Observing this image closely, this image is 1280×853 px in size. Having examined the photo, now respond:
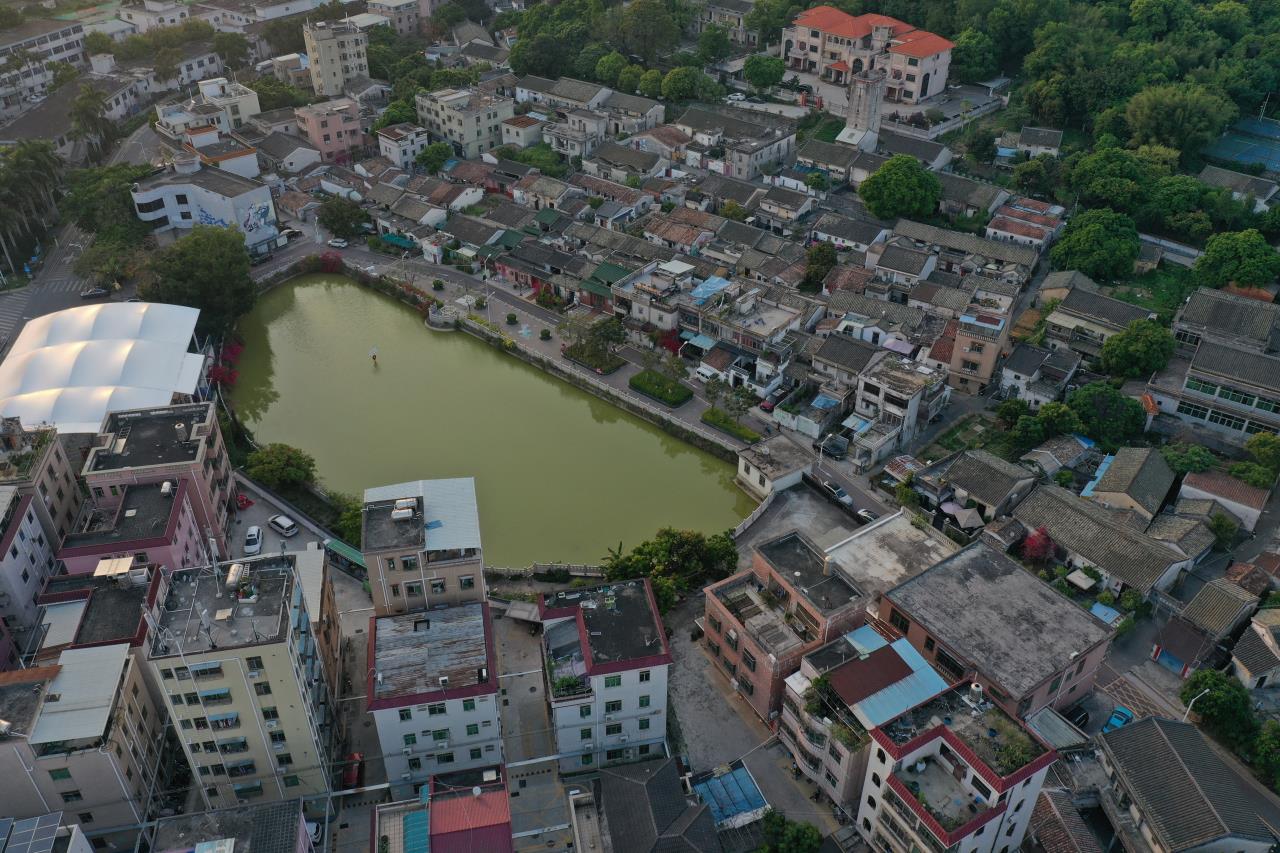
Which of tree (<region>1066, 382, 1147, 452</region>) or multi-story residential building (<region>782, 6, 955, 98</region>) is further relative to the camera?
multi-story residential building (<region>782, 6, 955, 98</region>)

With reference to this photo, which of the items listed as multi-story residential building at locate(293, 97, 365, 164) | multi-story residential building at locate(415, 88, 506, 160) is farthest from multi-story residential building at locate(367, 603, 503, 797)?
multi-story residential building at locate(293, 97, 365, 164)

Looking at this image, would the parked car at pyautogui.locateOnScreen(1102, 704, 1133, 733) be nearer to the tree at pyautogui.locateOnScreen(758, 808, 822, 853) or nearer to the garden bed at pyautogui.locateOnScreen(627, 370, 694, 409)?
the tree at pyautogui.locateOnScreen(758, 808, 822, 853)

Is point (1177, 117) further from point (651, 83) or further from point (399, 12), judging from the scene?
point (399, 12)

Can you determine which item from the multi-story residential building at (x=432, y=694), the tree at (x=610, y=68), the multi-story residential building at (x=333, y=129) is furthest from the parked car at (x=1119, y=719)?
the multi-story residential building at (x=333, y=129)

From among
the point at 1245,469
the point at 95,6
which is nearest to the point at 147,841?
the point at 1245,469

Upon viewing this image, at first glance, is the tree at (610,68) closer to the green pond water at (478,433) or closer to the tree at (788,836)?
the green pond water at (478,433)

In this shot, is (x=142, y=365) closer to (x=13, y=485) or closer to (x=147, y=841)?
(x=13, y=485)

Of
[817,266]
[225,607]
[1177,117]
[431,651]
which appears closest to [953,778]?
[431,651]
